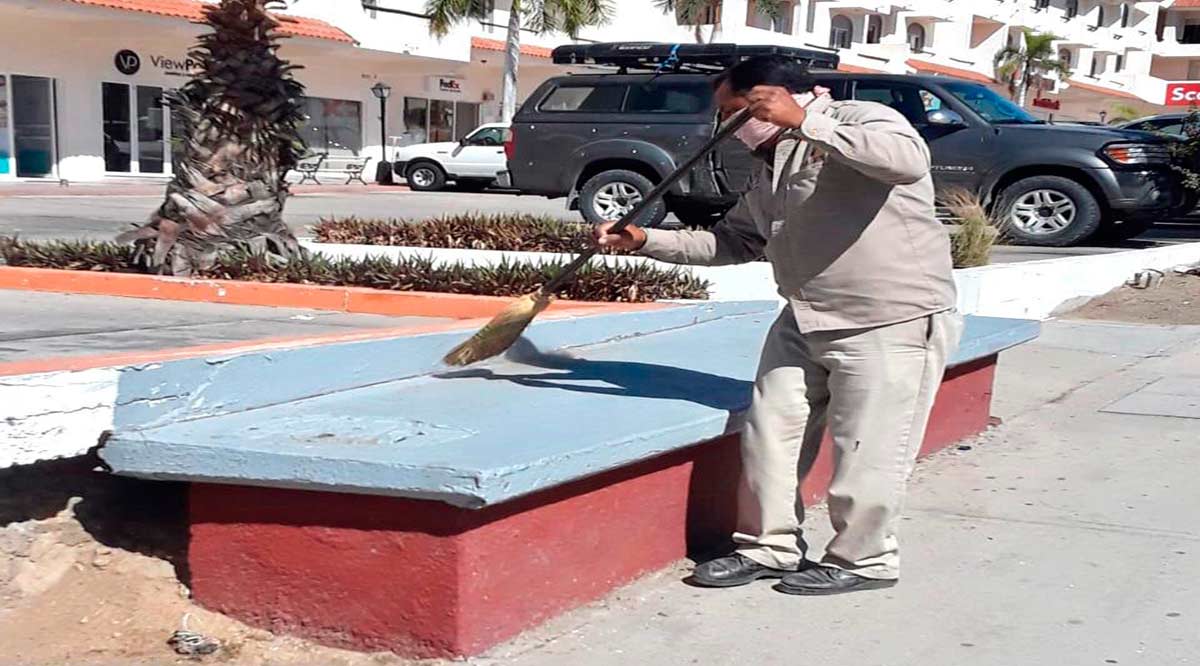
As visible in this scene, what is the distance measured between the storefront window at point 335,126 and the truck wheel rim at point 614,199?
2025 cm

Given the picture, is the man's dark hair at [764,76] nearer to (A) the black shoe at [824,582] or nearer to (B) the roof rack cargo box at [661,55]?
(A) the black shoe at [824,582]

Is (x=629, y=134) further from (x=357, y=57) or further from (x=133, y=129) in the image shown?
(x=357, y=57)

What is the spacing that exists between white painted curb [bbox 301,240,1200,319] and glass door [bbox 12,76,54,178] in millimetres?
18799

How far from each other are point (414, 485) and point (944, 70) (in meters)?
50.7

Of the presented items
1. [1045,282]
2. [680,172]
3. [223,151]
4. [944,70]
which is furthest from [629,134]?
[944,70]

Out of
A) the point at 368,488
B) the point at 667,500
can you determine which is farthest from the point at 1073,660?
the point at 368,488

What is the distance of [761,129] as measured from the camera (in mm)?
3848

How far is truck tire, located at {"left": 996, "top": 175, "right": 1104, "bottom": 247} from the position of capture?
42.6 ft

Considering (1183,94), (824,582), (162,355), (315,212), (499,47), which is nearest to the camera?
(162,355)

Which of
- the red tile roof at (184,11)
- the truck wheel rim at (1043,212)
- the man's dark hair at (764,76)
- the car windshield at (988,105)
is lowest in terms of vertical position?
the truck wheel rim at (1043,212)

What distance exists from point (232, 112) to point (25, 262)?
1.75m

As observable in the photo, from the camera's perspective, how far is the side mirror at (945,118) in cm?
1333

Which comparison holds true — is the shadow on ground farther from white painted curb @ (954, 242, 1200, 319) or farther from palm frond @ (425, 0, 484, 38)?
palm frond @ (425, 0, 484, 38)

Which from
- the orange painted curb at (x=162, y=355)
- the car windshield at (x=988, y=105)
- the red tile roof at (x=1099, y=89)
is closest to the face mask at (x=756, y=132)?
the orange painted curb at (x=162, y=355)
